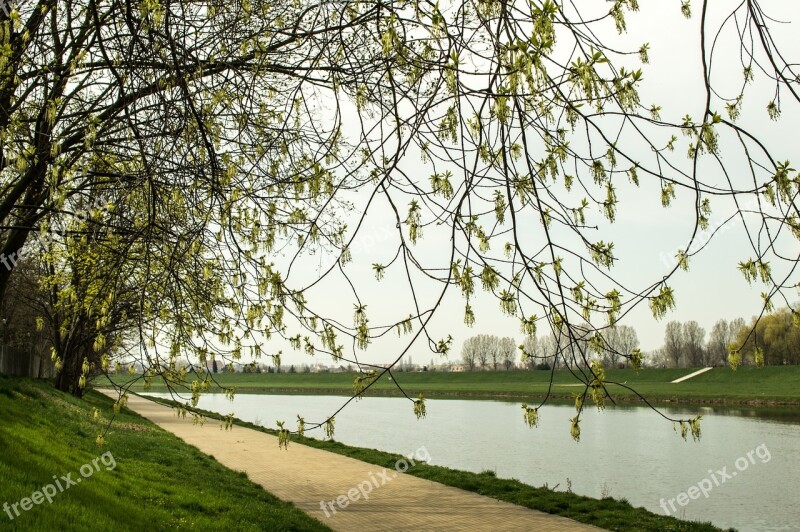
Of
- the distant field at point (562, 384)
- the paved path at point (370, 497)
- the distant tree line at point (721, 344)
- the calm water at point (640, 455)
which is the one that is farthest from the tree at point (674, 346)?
the paved path at point (370, 497)

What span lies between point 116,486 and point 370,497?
4606mm

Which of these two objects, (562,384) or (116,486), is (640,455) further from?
(562,384)

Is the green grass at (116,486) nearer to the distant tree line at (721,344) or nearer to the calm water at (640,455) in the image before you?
the calm water at (640,455)

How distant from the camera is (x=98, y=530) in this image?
6.50 meters

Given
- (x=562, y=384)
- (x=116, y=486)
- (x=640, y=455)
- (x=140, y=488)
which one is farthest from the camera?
(x=562, y=384)

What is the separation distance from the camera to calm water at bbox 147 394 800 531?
1399 centimetres

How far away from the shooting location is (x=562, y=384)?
73.4 m

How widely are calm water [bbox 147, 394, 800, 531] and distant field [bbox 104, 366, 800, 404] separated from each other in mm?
2516

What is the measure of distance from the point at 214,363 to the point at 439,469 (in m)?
10.3

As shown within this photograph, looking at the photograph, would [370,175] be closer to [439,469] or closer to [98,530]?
[98,530]

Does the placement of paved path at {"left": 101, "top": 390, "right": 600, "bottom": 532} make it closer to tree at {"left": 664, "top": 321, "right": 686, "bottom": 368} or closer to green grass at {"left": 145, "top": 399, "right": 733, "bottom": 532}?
green grass at {"left": 145, "top": 399, "right": 733, "bottom": 532}

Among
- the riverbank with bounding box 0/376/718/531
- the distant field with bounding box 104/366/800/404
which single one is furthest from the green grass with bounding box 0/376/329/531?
the distant field with bounding box 104/366/800/404

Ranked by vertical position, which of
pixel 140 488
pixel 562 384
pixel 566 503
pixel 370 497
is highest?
pixel 562 384

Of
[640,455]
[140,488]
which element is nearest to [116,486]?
[140,488]
